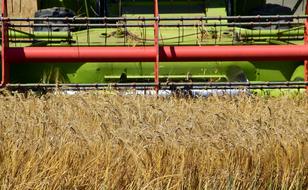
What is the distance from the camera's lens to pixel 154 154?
2.82m

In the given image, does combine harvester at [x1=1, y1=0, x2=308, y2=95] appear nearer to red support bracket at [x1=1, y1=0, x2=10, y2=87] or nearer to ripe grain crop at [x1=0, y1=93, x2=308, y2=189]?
red support bracket at [x1=1, y1=0, x2=10, y2=87]

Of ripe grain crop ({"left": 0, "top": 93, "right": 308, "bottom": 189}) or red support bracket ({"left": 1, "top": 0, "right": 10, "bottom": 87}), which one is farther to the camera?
red support bracket ({"left": 1, "top": 0, "right": 10, "bottom": 87})

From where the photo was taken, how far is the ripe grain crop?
8.98 feet

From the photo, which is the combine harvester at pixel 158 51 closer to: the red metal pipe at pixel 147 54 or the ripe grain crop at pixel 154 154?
the red metal pipe at pixel 147 54

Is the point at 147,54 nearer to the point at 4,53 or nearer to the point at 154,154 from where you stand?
the point at 4,53

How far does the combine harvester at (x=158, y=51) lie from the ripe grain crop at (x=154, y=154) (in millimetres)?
1057

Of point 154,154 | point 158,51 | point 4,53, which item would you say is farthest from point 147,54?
point 154,154

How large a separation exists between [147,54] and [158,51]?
0.27ft

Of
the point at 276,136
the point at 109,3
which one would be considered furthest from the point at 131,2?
the point at 276,136

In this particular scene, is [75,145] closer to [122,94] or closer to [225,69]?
[122,94]

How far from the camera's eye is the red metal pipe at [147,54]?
4.29 meters

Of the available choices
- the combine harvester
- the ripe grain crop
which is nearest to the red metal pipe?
the combine harvester

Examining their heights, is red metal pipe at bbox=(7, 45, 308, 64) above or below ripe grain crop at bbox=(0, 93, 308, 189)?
above

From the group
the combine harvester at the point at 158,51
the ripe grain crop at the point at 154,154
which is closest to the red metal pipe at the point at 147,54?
the combine harvester at the point at 158,51
